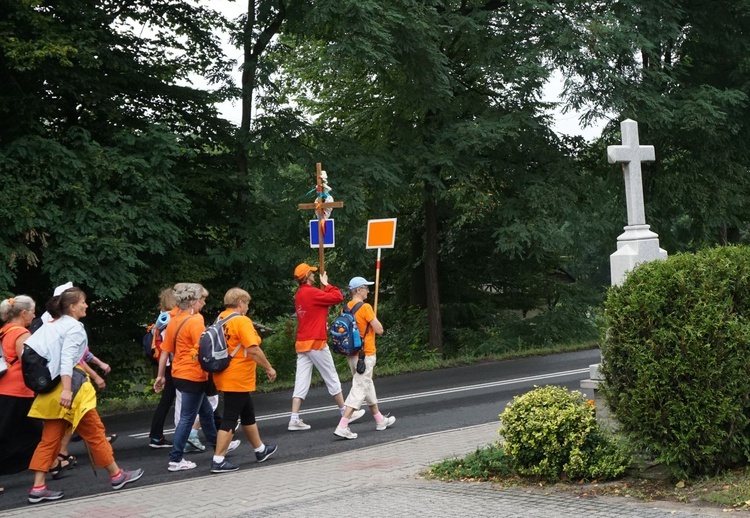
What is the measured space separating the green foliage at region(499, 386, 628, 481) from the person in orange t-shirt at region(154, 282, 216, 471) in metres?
3.17

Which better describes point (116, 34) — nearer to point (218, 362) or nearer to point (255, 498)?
point (218, 362)

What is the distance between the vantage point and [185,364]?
9367 mm

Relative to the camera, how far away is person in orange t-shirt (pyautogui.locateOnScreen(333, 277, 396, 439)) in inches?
431

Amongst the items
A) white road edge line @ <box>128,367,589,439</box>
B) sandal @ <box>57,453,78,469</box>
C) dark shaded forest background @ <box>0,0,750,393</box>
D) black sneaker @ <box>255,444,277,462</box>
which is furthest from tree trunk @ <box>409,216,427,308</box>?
sandal @ <box>57,453,78,469</box>

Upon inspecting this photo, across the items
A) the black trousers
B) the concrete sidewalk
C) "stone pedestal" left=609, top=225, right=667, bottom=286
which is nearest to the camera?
the concrete sidewalk

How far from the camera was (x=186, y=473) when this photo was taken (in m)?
9.49

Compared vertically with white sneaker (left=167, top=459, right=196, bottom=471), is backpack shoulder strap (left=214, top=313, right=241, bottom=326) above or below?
above

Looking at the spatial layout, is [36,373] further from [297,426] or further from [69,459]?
[297,426]

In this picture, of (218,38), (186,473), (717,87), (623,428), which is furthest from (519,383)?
(717,87)

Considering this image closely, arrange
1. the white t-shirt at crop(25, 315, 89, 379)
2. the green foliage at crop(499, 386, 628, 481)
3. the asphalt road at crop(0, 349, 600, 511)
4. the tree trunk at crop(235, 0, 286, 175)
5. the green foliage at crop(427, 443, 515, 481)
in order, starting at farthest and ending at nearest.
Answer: the tree trunk at crop(235, 0, 286, 175) < the asphalt road at crop(0, 349, 600, 511) < the white t-shirt at crop(25, 315, 89, 379) < the green foliage at crop(427, 443, 515, 481) < the green foliage at crop(499, 386, 628, 481)

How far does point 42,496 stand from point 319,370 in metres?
4.03

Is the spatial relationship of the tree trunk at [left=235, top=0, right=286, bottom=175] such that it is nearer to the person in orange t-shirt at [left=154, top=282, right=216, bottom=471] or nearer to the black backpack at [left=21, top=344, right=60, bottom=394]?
the person in orange t-shirt at [left=154, top=282, right=216, bottom=471]

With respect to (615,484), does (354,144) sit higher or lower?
Result: higher

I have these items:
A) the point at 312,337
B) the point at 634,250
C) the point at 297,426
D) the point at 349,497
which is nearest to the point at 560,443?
the point at 349,497
